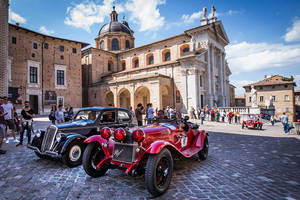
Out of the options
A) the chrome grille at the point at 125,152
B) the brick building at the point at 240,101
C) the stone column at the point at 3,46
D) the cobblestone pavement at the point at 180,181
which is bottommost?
the cobblestone pavement at the point at 180,181

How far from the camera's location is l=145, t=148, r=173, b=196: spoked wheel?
→ 2.60 meters

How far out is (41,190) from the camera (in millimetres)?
2945

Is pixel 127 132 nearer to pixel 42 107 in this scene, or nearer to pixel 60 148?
pixel 60 148

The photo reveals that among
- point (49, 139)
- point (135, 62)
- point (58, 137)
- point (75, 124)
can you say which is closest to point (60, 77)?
point (135, 62)

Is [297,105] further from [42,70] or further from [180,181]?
[42,70]

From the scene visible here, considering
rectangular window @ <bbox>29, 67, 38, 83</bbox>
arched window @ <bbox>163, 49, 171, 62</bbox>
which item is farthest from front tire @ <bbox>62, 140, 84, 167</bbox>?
arched window @ <bbox>163, 49, 171, 62</bbox>

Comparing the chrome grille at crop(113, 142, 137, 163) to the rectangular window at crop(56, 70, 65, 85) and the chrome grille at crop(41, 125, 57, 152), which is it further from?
the rectangular window at crop(56, 70, 65, 85)

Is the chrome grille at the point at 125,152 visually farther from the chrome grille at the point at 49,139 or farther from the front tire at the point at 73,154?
the chrome grille at the point at 49,139

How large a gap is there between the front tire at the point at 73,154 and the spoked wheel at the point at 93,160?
103cm

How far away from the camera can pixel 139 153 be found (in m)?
2.97

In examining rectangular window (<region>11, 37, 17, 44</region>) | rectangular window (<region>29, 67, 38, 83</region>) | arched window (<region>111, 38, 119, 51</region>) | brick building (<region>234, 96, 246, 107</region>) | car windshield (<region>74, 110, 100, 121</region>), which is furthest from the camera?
brick building (<region>234, 96, 246, 107</region>)

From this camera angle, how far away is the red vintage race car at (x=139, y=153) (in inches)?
108

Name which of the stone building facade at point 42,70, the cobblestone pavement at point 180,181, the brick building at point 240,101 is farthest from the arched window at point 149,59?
the brick building at point 240,101

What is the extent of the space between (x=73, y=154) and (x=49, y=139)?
2.43 feet
